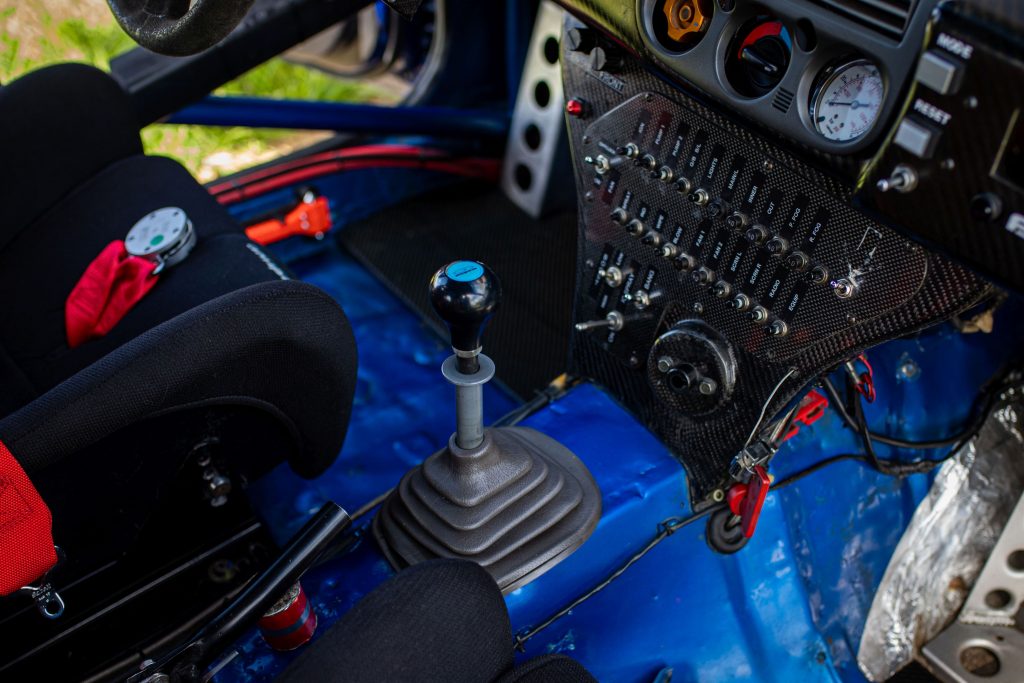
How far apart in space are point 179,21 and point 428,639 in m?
0.80

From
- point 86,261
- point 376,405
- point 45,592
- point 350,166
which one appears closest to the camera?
point 45,592

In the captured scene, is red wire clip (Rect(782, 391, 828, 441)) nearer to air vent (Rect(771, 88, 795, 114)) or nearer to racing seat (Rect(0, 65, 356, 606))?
air vent (Rect(771, 88, 795, 114))

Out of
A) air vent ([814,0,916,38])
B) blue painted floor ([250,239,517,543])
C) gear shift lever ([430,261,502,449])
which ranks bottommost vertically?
blue painted floor ([250,239,517,543])

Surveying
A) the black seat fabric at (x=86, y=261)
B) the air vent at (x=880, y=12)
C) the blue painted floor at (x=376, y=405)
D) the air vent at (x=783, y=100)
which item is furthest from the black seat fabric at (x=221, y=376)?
the air vent at (x=880, y=12)

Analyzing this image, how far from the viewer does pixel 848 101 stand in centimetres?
99

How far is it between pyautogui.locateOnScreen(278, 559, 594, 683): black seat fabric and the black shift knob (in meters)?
0.25

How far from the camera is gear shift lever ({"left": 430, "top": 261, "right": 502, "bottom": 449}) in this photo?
999 mm

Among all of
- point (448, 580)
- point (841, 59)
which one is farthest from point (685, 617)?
point (841, 59)

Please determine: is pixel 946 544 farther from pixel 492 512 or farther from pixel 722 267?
pixel 492 512

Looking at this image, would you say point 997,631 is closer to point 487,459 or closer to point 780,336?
point 780,336

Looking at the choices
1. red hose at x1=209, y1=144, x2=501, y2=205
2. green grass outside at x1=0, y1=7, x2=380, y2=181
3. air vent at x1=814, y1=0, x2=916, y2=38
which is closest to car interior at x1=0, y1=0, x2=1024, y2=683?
air vent at x1=814, y1=0, x2=916, y2=38

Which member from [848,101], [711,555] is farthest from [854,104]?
[711,555]

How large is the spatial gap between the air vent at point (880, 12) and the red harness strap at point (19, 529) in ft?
3.29

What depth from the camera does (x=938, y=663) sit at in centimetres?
160
